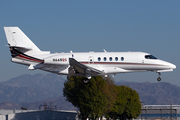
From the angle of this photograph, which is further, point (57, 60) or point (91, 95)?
point (91, 95)

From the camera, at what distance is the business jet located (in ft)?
135

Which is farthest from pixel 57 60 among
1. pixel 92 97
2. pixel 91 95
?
pixel 92 97

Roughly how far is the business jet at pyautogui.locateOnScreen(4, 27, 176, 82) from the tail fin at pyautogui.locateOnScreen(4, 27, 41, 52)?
500 millimetres

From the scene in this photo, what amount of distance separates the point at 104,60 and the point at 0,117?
115 feet

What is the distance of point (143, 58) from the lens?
41562mm

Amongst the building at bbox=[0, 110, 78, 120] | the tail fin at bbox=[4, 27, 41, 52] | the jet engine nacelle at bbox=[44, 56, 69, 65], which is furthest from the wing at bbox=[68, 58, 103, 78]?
the building at bbox=[0, 110, 78, 120]

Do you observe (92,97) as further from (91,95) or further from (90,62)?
(90,62)

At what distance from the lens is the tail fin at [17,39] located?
44406mm

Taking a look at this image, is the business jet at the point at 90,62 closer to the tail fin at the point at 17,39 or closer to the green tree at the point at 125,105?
the tail fin at the point at 17,39

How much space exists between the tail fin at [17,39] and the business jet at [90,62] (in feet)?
1.64

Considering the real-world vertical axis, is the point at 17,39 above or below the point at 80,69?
above

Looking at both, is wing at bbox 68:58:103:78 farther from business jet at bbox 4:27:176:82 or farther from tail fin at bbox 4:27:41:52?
tail fin at bbox 4:27:41:52

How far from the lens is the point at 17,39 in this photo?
147ft

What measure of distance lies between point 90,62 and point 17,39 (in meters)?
11.1
